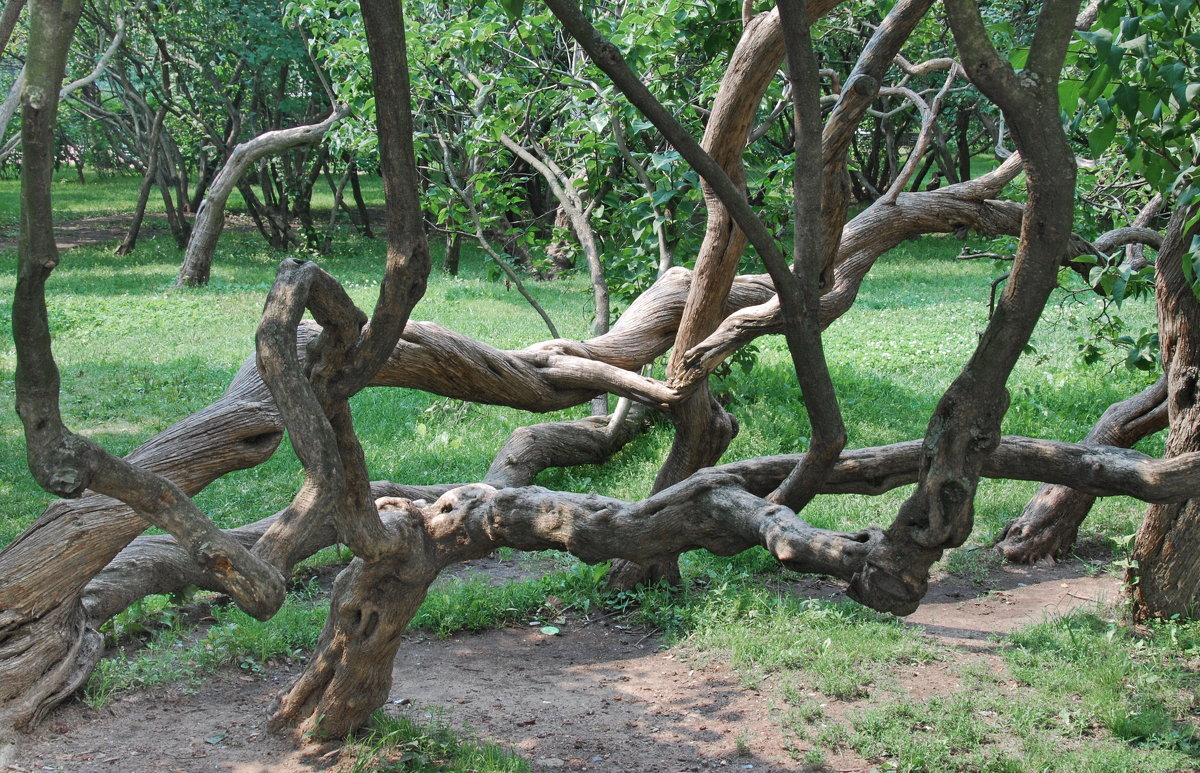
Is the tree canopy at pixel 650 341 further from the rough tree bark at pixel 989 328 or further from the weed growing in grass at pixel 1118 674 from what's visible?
the weed growing in grass at pixel 1118 674

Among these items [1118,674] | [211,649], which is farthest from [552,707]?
[1118,674]

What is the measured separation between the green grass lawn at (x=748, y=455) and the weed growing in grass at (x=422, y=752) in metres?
0.03

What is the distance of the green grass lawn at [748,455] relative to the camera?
12.8 feet

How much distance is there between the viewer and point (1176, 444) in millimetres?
4500

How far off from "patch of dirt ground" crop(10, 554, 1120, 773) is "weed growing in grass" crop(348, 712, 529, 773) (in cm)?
9

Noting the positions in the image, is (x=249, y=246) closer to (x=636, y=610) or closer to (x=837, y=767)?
(x=636, y=610)

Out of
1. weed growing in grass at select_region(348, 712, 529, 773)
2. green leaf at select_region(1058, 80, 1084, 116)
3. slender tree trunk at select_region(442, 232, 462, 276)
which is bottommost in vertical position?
weed growing in grass at select_region(348, 712, 529, 773)

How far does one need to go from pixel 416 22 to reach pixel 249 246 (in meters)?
13.3

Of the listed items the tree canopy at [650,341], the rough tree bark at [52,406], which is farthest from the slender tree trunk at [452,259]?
the rough tree bark at [52,406]

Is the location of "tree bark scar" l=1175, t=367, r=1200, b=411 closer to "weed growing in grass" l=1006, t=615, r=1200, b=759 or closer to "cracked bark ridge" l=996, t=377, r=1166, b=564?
"cracked bark ridge" l=996, t=377, r=1166, b=564

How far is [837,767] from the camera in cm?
362

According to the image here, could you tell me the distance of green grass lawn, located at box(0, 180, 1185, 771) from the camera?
154 inches

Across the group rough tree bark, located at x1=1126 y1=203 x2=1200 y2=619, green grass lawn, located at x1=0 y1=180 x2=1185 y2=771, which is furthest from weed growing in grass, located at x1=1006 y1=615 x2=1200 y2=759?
rough tree bark, located at x1=1126 y1=203 x2=1200 y2=619

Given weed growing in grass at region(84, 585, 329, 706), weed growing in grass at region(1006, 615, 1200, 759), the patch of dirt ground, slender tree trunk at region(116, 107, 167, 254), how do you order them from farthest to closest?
slender tree trunk at region(116, 107, 167, 254) < weed growing in grass at region(84, 585, 329, 706) < weed growing in grass at region(1006, 615, 1200, 759) < the patch of dirt ground
